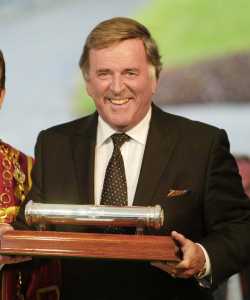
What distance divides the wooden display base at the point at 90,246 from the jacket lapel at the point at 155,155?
162mm

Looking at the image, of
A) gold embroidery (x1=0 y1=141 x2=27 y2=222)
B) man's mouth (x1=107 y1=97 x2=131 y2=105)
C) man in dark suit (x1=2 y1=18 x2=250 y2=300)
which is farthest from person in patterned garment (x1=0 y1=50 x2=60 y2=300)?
man's mouth (x1=107 y1=97 x2=131 y2=105)

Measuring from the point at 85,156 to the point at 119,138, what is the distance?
7 cm

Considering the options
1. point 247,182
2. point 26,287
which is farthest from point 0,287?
point 247,182

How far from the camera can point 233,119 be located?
1695 mm

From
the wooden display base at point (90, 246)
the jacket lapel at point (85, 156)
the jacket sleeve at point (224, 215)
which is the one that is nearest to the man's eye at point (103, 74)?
the jacket lapel at point (85, 156)

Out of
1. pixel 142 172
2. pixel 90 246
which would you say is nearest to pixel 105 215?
pixel 90 246

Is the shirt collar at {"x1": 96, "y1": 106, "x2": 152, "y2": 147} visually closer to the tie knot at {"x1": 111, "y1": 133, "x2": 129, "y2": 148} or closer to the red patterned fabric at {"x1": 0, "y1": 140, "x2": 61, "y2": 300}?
the tie knot at {"x1": 111, "y1": 133, "x2": 129, "y2": 148}

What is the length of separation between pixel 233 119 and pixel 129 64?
0.56m

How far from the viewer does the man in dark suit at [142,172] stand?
1.17 metres

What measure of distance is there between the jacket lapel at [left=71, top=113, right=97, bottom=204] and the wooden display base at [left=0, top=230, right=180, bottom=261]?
0.18 metres

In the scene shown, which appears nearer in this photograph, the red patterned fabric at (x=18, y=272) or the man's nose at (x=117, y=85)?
the man's nose at (x=117, y=85)

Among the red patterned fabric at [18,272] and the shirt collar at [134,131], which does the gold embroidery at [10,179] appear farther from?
the shirt collar at [134,131]

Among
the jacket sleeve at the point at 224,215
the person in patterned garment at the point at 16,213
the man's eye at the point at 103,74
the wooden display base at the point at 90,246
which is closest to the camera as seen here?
the wooden display base at the point at 90,246

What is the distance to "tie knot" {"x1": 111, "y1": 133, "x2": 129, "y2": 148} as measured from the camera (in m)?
1.26
